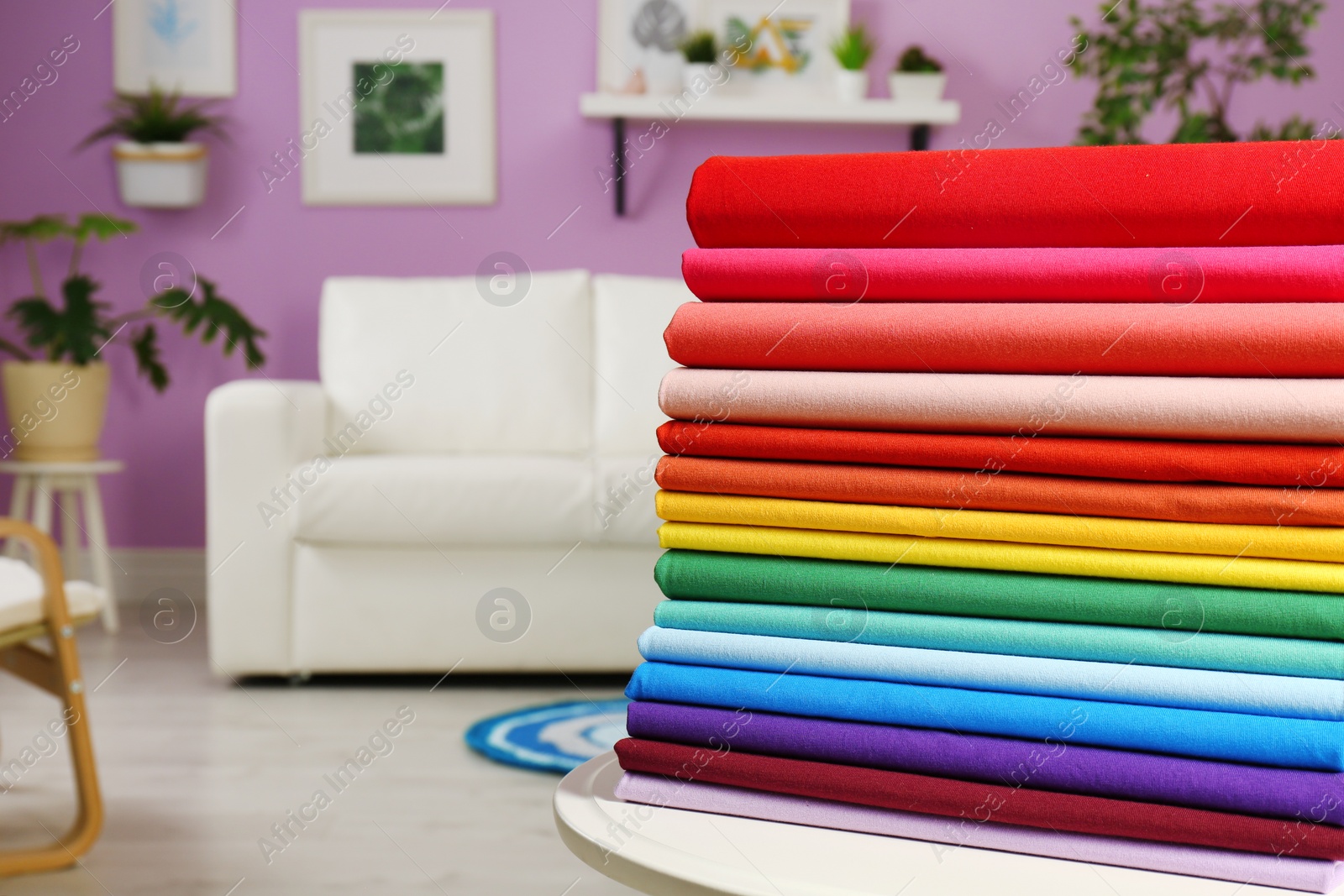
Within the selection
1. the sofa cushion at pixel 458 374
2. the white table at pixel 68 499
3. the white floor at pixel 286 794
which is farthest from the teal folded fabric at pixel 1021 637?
the white table at pixel 68 499

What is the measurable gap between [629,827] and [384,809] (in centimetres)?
142

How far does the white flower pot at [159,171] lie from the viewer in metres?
3.32

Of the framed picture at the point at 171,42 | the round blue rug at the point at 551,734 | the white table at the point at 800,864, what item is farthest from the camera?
the framed picture at the point at 171,42

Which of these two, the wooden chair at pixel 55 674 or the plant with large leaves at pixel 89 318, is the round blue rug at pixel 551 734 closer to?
the wooden chair at pixel 55 674

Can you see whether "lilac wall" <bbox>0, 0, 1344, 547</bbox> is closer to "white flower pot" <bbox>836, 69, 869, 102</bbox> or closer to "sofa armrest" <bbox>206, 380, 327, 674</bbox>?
"white flower pot" <bbox>836, 69, 869, 102</bbox>

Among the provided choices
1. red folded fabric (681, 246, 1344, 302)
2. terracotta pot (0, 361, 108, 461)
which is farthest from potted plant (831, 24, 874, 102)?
red folded fabric (681, 246, 1344, 302)

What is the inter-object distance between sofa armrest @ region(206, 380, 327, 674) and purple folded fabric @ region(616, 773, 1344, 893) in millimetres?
2099

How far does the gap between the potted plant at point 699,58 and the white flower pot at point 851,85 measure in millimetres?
373

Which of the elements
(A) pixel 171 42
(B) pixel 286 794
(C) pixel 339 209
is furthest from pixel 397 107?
(B) pixel 286 794

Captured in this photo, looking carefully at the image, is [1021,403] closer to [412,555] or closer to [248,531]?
[412,555]

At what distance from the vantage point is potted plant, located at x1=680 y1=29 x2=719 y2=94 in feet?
11.0

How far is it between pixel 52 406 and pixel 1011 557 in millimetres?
3158

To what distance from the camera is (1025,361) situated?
0.42 meters

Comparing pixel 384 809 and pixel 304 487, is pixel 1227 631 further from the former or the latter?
pixel 304 487
